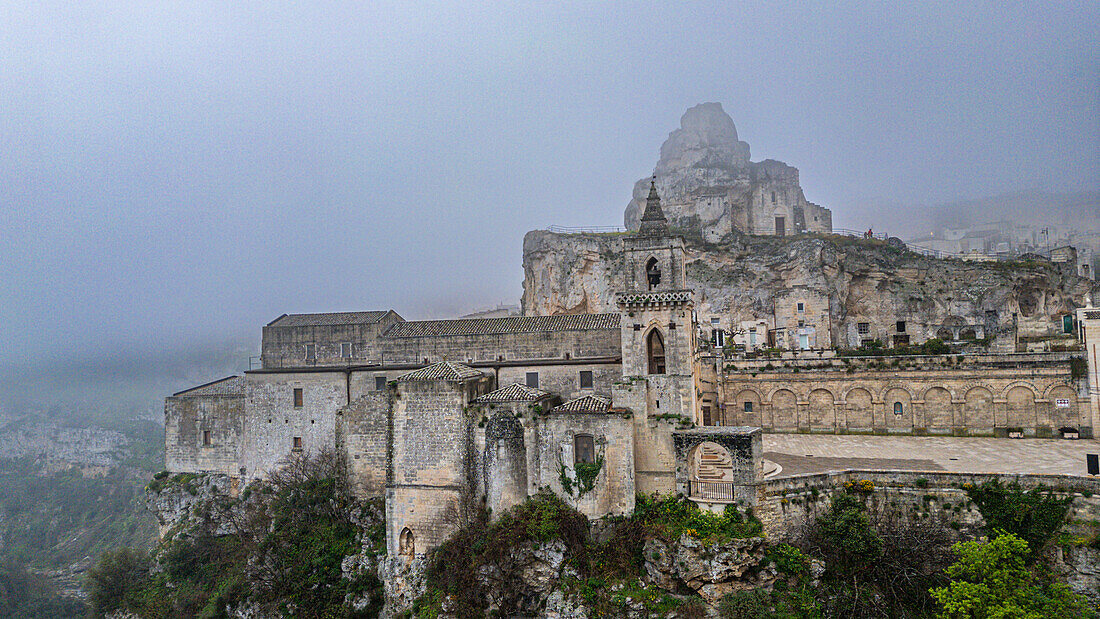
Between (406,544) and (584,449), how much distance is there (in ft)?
26.4

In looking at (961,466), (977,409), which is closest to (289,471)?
(961,466)

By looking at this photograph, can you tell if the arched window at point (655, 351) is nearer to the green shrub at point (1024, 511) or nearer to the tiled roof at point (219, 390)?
the green shrub at point (1024, 511)

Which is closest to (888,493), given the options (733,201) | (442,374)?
(442,374)

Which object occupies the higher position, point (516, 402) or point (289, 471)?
point (516, 402)

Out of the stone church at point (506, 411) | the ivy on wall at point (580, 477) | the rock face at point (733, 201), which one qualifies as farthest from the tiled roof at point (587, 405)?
the rock face at point (733, 201)

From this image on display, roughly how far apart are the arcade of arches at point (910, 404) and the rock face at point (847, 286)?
1150 centimetres

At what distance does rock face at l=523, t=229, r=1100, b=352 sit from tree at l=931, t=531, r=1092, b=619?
1061 inches

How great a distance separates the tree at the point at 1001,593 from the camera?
43.8 feet

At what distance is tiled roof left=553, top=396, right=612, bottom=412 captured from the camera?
19.3 m

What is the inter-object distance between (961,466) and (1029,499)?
3.25m

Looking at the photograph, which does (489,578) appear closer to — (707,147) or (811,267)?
(811,267)

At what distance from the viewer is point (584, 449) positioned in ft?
62.1

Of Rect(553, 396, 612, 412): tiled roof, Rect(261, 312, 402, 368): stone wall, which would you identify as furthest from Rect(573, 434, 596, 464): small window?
Rect(261, 312, 402, 368): stone wall

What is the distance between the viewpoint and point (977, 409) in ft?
88.7
